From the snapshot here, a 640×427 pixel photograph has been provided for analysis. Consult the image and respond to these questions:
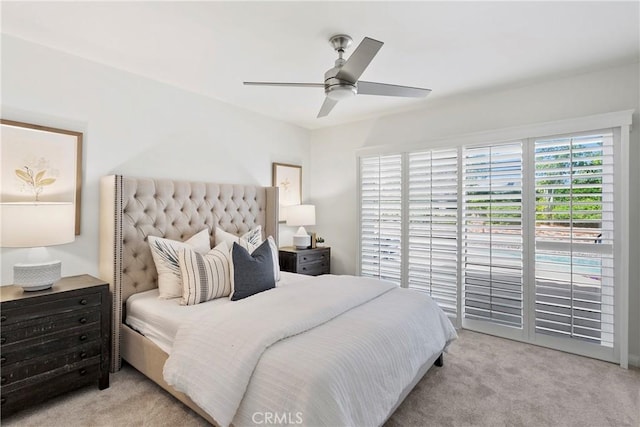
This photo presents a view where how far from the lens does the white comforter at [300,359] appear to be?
1.43m

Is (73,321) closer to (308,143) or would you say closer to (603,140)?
A: (308,143)

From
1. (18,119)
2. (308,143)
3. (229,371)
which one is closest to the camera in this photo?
(229,371)

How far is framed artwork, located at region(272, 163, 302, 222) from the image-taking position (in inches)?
171

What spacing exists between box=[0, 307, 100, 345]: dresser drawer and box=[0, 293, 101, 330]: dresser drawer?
0.08ft

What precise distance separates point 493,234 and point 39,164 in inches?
156

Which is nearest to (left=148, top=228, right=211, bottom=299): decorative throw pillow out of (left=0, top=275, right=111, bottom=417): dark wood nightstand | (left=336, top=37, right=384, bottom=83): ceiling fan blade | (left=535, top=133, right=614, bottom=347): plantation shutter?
(left=0, top=275, right=111, bottom=417): dark wood nightstand

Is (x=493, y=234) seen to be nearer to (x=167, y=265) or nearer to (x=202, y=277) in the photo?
(x=202, y=277)

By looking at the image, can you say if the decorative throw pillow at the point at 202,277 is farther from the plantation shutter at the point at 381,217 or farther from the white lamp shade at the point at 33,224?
the plantation shutter at the point at 381,217

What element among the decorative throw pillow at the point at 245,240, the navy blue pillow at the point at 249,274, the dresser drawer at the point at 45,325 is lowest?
the dresser drawer at the point at 45,325

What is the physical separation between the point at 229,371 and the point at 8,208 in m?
1.68

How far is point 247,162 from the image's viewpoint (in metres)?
3.95

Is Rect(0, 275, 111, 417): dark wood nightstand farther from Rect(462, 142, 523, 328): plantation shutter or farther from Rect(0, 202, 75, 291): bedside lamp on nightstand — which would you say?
Rect(462, 142, 523, 328): plantation shutter

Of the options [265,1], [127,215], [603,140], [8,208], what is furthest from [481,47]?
[8,208]

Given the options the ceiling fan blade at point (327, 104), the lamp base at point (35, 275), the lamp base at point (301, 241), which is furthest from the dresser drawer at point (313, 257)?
the lamp base at point (35, 275)
